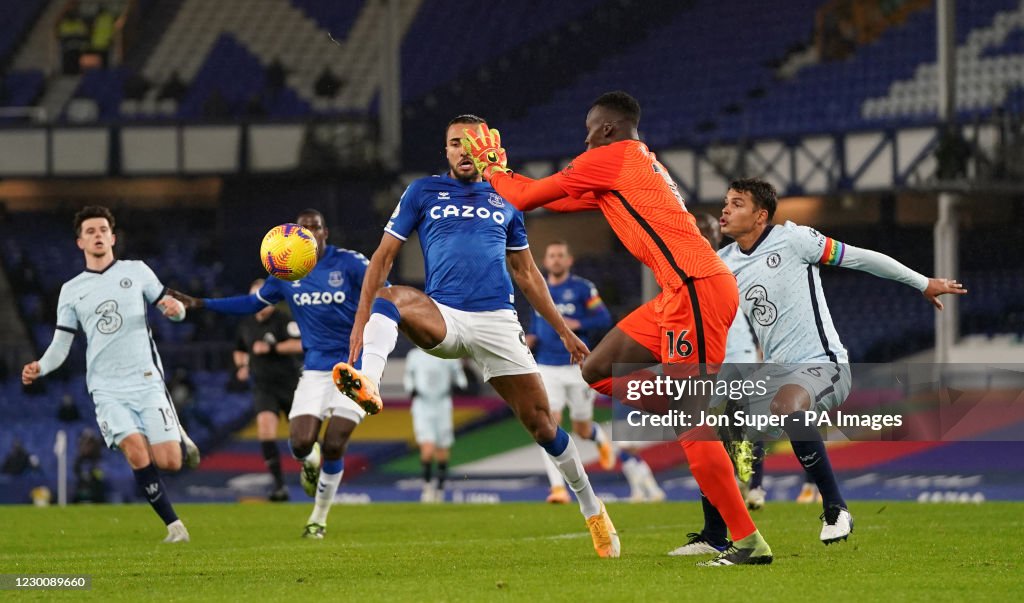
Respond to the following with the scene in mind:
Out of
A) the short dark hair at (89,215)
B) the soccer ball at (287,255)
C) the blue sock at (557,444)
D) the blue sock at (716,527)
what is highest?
the short dark hair at (89,215)

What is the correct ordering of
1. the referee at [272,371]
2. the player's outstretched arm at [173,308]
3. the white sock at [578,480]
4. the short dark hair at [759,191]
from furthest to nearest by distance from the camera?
the referee at [272,371]
the player's outstretched arm at [173,308]
the short dark hair at [759,191]
the white sock at [578,480]

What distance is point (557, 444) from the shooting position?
29.0 feet

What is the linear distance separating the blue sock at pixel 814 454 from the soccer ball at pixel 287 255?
3.46m

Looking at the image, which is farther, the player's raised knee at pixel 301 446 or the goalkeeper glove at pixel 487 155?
the player's raised knee at pixel 301 446

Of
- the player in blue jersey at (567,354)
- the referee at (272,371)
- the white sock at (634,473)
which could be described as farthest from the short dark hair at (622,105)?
the white sock at (634,473)

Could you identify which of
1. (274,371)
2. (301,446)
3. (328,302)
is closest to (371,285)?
(328,302)

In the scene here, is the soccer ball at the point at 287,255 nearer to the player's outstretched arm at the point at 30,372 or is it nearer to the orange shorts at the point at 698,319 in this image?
the player's outstretched arm at the point at 30,372

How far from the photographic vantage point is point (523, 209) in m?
7.41

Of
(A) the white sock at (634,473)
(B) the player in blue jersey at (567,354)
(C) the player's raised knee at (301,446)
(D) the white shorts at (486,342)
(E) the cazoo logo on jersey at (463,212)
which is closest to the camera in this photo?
(D) the white shorts at (486,342)

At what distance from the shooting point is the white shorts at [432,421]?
1944cm

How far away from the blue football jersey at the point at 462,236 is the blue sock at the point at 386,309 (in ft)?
1.71

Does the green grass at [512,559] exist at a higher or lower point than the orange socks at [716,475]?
lower

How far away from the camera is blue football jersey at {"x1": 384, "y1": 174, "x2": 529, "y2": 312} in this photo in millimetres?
Result: 8633

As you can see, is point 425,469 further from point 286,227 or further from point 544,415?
point 544,415
